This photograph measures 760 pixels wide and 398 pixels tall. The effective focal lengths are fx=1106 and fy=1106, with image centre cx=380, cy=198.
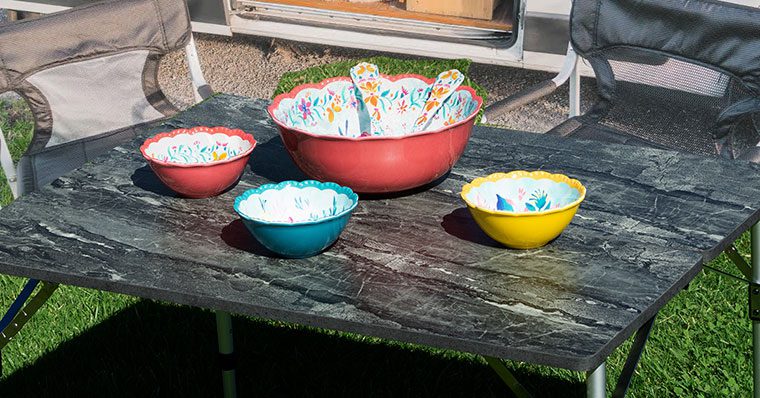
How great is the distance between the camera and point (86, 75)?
145 inches

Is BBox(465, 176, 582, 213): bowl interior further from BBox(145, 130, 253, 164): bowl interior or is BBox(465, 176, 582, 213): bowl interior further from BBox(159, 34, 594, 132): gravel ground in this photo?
BBox(159, 34, 594, 132): gravel ground

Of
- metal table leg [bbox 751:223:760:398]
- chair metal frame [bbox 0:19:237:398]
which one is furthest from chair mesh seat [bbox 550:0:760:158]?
chair metal frame [bbox 0:19:237:398]

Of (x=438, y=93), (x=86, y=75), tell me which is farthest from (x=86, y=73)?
(x=438, y=93)

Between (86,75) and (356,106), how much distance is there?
1.48 m

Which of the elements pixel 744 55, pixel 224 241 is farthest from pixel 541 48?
pixel 224 241

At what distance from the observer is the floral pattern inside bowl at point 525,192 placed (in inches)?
82.9

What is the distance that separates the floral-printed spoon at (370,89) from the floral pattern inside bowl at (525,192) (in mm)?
433

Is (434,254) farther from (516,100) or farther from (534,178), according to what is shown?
(516,100)

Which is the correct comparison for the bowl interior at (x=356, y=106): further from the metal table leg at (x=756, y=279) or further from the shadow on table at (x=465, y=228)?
the metal table leg at (x=756, y=279)

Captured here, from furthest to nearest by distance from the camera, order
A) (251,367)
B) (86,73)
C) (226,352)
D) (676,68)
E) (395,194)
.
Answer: (86,73)
(676,68)
(251,367)
(226,352)
(395,194)

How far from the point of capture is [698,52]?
3.44 m

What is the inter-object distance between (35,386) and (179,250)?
4.64 feet

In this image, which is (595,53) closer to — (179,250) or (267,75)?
(179,250)

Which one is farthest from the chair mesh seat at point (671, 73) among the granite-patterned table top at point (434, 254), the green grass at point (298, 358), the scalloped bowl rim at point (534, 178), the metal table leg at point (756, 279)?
the scalloped bowl rim at point (534, 178)
